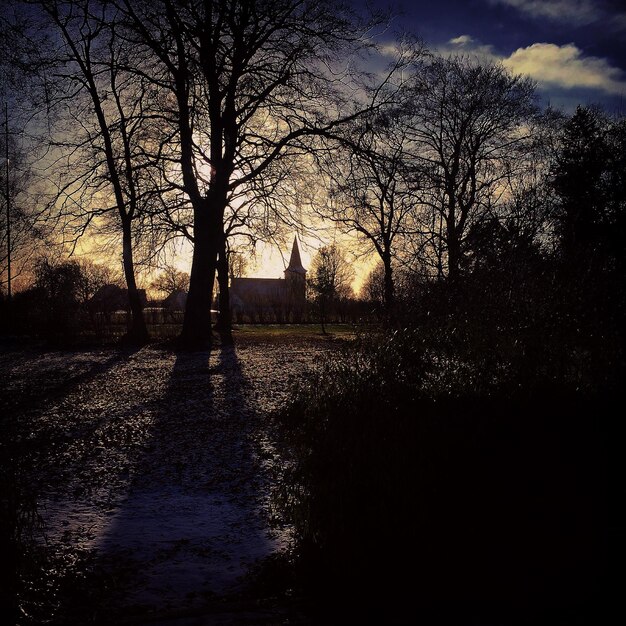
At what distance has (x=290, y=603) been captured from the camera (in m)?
2.92

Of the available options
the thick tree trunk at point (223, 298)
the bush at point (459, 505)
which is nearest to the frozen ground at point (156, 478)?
the bush at point (459, 505)

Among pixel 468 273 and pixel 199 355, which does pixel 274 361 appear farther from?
pixel 468 273

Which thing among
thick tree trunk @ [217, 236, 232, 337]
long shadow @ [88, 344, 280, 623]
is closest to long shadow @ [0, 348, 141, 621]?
long shadow @ [88, 344, 280, 623]

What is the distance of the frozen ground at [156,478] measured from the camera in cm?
320

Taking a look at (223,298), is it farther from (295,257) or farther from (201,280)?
(295,257)

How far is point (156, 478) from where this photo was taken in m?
5.10

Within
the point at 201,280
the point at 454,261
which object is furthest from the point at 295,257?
the point at 454,261

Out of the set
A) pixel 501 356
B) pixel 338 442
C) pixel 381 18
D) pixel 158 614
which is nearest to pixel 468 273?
pixel 501 356

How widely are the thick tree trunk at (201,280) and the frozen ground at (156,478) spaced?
16.4ft

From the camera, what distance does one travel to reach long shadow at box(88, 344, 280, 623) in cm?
305

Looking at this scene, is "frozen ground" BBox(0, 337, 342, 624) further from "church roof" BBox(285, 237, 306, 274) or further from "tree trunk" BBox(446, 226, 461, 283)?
"church roof" BBox(285, 237, 306, 274)

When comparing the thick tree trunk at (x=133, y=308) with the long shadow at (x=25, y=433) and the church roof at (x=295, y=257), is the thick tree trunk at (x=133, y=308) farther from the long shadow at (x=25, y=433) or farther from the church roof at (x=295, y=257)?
the church roof at (x=295, y=257)

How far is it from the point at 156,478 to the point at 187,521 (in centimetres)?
116

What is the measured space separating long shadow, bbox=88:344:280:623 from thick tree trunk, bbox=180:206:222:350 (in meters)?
8.62
